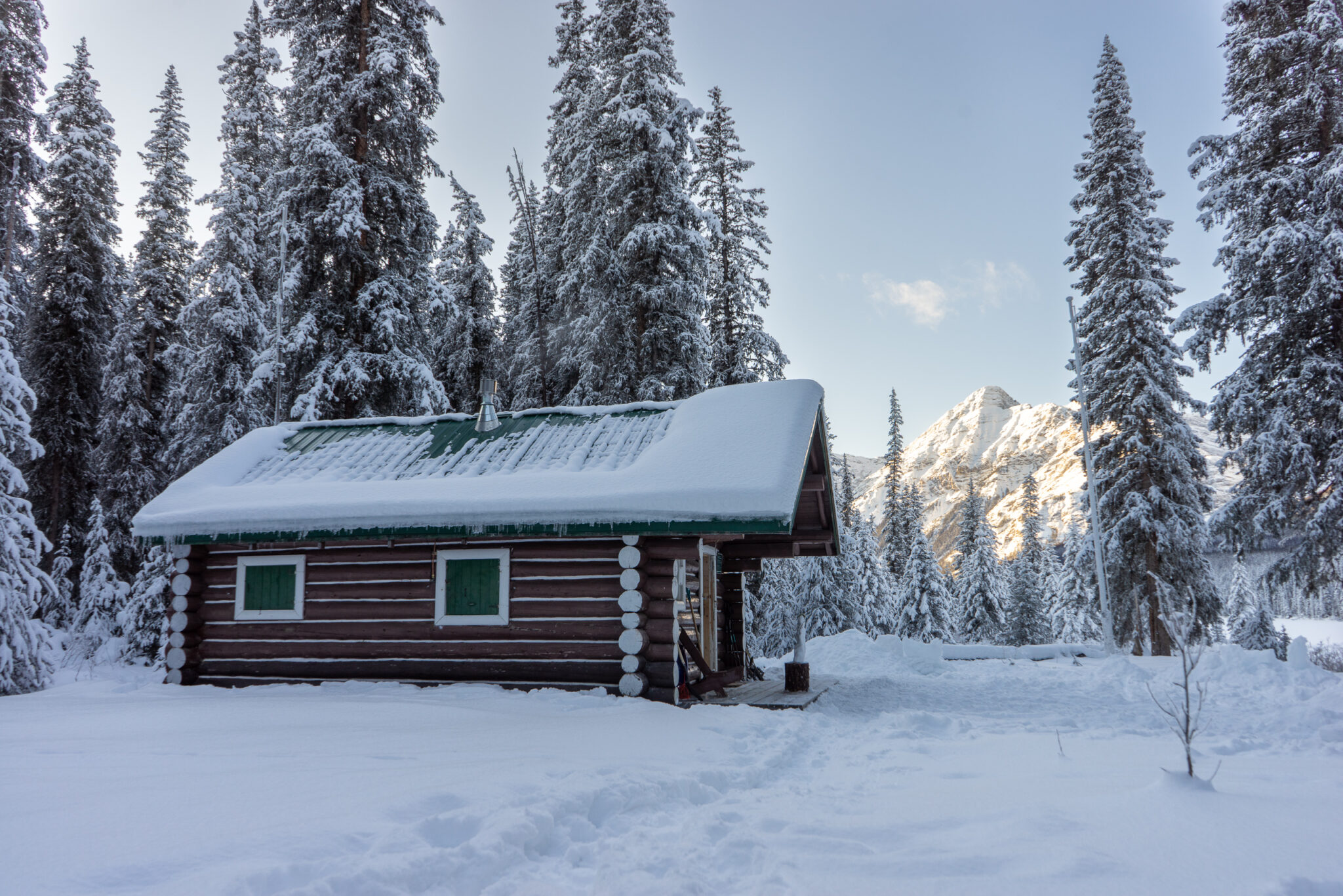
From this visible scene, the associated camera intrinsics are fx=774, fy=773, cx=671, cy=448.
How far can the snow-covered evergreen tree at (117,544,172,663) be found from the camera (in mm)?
18578

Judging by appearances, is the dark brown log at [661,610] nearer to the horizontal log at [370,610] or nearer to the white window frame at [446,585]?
the white window frame at [446,585]

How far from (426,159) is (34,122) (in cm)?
931

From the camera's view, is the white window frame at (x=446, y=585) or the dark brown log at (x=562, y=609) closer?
the dark brown log at (x=562, y=609)

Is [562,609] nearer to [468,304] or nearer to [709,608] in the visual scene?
[709,608]

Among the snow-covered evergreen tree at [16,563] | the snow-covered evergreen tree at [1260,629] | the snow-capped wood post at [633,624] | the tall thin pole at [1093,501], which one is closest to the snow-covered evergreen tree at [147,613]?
the snow-covered evergreen tree at [16,563]

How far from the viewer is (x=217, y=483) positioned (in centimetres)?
1222

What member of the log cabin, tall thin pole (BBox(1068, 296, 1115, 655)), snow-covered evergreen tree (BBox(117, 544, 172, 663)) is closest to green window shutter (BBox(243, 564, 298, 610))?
the log cabin

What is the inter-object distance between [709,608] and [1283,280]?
13195 mm

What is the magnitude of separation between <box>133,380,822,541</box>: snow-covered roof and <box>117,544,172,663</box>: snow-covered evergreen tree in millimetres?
7704

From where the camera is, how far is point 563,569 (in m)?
10.5

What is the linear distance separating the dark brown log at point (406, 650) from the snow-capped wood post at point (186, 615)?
0.22 m

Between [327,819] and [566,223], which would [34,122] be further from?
[327,819]

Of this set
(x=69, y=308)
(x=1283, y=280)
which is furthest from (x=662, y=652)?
(x=69, y=308)

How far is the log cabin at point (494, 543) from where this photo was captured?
985cm
